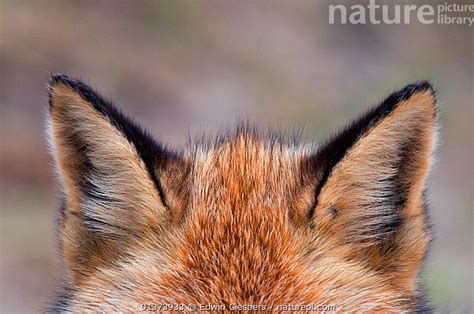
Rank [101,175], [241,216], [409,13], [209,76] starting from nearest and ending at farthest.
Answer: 1. [241,216]
2. [101,175]
3. [409,13]
4. [209,76]

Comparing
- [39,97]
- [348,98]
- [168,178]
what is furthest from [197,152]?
[348,98]

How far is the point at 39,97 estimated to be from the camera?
4609mm

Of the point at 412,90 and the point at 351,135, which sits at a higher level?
the point at 412,90

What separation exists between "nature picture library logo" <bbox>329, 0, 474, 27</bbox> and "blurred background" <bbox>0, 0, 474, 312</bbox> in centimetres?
9

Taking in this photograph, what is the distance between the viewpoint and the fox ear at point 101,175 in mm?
2986

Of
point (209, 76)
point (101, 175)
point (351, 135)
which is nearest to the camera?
point (351, 135)

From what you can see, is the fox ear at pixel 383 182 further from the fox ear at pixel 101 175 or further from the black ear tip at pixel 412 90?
the fox ear at pixel 101 175

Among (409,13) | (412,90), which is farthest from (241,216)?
(409,13)

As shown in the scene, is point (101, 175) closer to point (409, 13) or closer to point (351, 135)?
point (351, 135)

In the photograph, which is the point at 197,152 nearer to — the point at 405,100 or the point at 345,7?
the point at 405,100

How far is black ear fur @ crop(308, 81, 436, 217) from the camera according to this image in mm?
2906

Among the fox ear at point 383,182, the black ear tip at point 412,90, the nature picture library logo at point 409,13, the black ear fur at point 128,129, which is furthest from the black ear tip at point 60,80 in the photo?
the nature picture library logo at point 409,13

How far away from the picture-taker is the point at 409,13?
4.45 metres

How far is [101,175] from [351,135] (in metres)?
1.23
